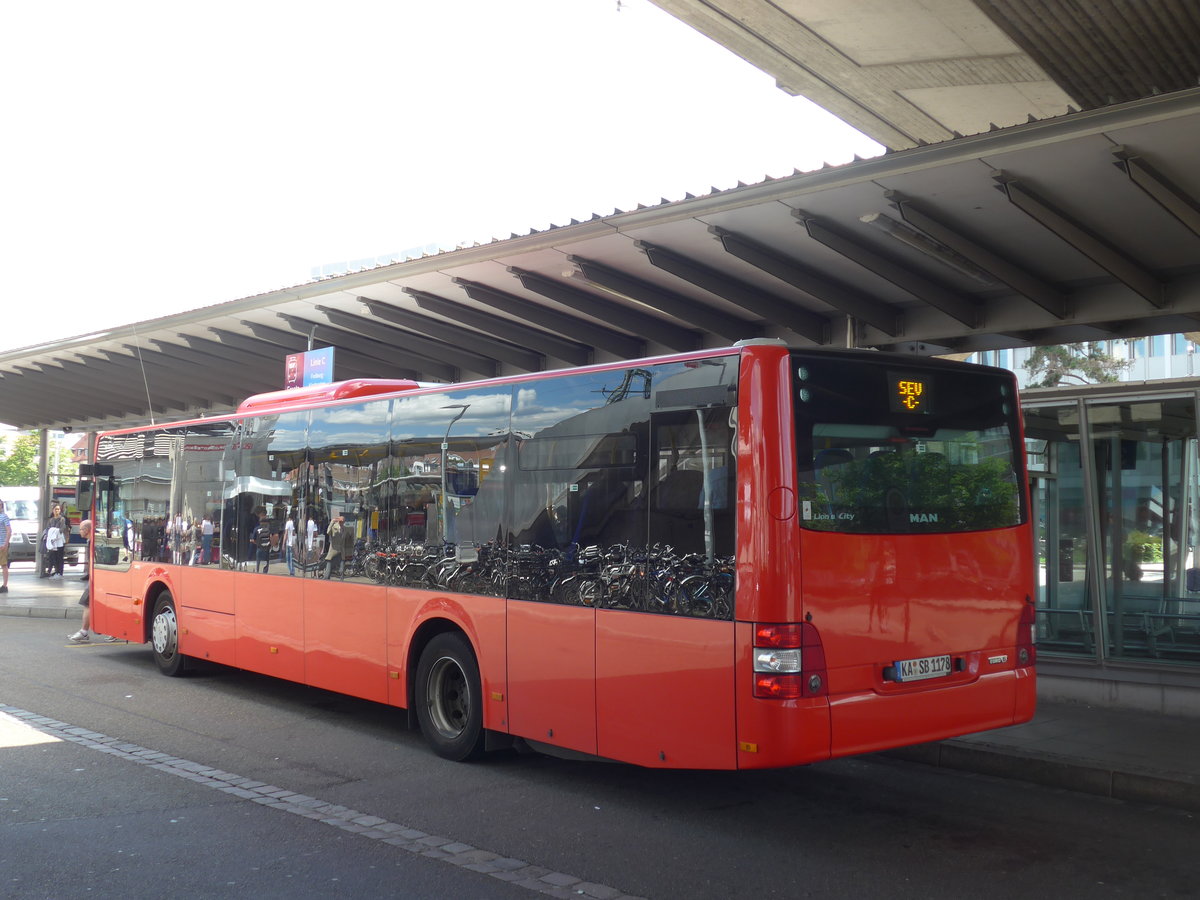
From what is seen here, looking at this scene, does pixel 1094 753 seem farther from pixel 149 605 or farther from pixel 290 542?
pixel 149 605

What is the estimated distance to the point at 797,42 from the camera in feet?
44.9

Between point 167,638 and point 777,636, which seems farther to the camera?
point 167,638

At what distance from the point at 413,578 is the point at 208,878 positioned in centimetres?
359

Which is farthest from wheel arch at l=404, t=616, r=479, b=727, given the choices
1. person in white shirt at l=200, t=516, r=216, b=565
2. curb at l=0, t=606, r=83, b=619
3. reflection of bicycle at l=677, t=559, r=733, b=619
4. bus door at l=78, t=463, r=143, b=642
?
curb at l=0, t=606, r=83, b=619

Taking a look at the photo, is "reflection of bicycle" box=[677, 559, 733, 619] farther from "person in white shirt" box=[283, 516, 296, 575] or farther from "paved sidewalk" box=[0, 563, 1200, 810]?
"person in white shirt" box=[283, 516, 296, 575]

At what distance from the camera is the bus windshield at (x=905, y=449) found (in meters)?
6.41

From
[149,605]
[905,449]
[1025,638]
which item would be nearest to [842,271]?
[905,449]

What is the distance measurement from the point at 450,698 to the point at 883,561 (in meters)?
3.70

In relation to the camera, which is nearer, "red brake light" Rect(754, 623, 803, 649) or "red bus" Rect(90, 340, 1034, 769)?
"red brake light" Rect(754, 623, 803, 649)

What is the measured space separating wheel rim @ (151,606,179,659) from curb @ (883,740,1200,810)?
792 cm

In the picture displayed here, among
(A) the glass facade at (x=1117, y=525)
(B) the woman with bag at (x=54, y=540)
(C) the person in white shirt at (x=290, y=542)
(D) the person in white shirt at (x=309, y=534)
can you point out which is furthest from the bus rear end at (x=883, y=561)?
Result: (B) the woman with bag at (x=54, y=540)

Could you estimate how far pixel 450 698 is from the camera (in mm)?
8656

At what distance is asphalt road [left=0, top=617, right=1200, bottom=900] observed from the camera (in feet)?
18.1

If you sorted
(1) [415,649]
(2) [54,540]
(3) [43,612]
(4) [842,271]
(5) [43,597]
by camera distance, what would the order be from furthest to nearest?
(2) [54,540] < (5) [43,597] < (3) [43,612] < (4) [842,271] < (1) [415,649]
